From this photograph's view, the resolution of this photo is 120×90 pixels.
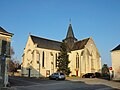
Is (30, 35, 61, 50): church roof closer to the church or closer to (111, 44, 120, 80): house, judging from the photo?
the church

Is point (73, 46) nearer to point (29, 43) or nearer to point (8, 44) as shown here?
point (29, 43)

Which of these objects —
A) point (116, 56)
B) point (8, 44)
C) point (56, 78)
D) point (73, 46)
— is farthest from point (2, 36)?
point (73, 46)

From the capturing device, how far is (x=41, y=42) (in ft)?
165

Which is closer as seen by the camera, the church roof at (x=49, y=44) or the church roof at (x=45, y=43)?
the church roof at (x=45, y=43)

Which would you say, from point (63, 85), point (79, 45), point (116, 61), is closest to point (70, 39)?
point (79, 45)

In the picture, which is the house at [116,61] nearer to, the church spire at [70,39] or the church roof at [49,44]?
the church roof at [49,44]

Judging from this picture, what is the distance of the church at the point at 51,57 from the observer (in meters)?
47.0

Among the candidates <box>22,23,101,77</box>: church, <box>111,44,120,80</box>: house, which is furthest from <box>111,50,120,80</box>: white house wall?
<box>22,23,101,77</box>: church

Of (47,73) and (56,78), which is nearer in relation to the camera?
(56,78)

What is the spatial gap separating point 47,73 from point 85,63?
10.9m

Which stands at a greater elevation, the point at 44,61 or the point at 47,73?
the point at 44,61

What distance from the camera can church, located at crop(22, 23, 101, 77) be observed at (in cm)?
4700

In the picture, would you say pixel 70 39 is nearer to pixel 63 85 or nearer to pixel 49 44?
pixel 49 44

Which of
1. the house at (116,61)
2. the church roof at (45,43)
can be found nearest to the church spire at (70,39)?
the church roof at (45,43)
